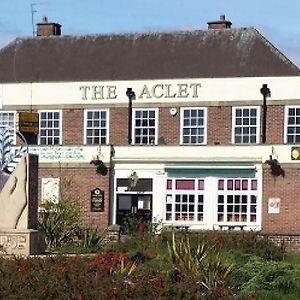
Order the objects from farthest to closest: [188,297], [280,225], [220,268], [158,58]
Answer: [158,58], [280,225], [220,268], [188,297]

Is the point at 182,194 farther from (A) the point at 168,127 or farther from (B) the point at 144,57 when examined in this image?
(B) the point at 144,57

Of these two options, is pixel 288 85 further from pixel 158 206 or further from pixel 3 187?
pixel 3 187

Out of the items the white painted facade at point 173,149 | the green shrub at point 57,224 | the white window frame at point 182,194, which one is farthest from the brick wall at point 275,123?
the green shrub at point 57,224

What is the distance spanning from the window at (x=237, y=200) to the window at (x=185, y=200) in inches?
33.9

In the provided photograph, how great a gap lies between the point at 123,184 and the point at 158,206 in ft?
6.42

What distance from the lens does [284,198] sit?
3859cm

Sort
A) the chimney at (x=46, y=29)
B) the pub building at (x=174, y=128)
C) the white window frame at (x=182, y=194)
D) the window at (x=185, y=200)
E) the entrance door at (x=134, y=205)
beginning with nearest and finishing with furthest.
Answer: the pub building at (x=174, y=128)
the white window frame at (x=182, y=194)
the window at (x=185, y=200)
the entrance door at (x=134, y=205)
the chimney at (x=46, y=29)

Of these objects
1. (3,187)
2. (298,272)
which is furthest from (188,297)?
(3,187)

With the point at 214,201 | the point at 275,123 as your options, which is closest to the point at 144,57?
the point at 275,123

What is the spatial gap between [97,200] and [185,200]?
3.81 meters

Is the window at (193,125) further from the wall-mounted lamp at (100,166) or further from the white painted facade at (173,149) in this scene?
the wall-mounted lamp at (100,166)

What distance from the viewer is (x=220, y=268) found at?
17297 mm

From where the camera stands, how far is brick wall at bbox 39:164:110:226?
4056cm

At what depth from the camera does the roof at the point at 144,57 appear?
42.7m
